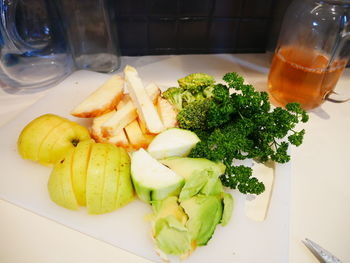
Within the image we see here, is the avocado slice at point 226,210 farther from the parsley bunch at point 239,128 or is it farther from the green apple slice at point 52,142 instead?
the green apple slice at point 52,142

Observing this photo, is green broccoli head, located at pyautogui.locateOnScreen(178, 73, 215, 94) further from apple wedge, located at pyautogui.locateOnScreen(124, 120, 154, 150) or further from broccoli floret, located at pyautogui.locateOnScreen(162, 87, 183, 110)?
apple wedge, located at pyautogui.locateOnScreen(124, 120, 154, 150)

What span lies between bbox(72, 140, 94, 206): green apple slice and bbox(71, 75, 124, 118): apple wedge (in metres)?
0.21

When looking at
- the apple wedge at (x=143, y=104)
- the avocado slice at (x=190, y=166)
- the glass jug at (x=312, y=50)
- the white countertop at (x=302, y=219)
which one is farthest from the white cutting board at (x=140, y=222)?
the glass jug at (x=312, y=50)

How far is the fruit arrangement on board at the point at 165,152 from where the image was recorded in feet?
2.19

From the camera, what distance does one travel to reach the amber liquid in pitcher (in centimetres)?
98

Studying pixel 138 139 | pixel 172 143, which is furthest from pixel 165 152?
pixel 138 139

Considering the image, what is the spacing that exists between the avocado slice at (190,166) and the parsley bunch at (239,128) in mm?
28

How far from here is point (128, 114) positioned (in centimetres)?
93

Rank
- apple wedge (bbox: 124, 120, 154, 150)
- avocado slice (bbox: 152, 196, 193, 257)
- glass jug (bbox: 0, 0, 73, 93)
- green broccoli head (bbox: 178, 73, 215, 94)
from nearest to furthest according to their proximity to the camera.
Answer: avocado slice (bbox: 152, 196, 193, 257)
apple wedge (bbox: 124, 120, 154, 150)
green broccoli head (bbox: 178, 73, 215, 94)
glass jug (bbox: 0, 0, 73, 93)

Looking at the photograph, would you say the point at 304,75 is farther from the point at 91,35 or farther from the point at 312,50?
the point at 91,35

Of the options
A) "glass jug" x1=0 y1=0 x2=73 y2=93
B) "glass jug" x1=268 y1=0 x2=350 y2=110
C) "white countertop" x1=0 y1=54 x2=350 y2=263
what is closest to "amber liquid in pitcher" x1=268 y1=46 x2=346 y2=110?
"glass jug" x1=268 y1=0 x2=350 y2=110

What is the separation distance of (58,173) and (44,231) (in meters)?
0.16

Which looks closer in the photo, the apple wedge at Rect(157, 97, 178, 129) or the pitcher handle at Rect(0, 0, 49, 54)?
the apple wedge at Rect(157, 97, 178, 129)

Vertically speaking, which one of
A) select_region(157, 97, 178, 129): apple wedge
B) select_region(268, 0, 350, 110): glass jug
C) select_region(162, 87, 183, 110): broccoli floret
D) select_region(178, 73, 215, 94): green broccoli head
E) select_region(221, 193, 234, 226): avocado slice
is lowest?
select_region(221, 193, 234, 226): avocado slice
